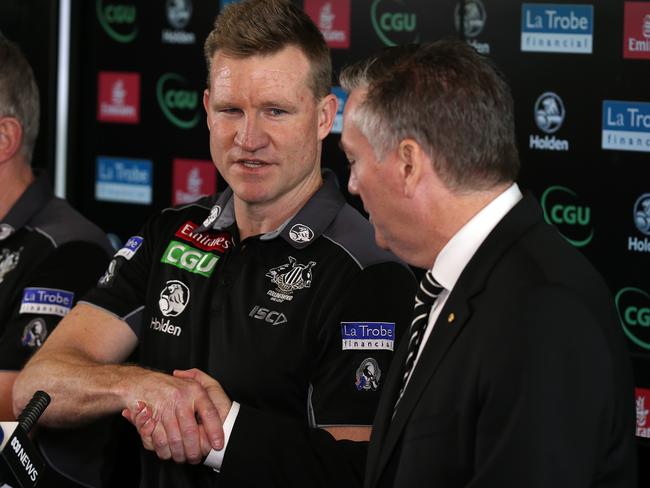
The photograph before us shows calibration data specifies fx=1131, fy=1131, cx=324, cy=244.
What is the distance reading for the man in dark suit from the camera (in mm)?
1497

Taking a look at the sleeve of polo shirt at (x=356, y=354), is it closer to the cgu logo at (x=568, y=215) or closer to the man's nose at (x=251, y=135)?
the man's nose at (x=251, y=135)

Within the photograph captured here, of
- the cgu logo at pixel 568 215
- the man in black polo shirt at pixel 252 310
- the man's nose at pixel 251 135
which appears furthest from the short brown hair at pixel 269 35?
the cgu logo at pixel 568 215

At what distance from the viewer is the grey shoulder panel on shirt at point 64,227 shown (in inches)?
111

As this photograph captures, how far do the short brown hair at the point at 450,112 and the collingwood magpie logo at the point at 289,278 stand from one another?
0.55m

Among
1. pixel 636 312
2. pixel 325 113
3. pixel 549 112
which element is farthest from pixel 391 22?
pixel 325 113

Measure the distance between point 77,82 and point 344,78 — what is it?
2939 mm

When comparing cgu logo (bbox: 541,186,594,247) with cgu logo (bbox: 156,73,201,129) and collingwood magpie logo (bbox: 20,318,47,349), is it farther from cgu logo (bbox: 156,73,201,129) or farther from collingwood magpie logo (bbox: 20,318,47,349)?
collingwood magpie logo (bbox: 20,318,47,349)

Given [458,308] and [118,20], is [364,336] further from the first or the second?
[118,20]

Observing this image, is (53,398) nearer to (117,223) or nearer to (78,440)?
(78,440)

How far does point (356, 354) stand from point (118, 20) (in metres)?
2.84

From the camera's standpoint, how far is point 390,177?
1747mm

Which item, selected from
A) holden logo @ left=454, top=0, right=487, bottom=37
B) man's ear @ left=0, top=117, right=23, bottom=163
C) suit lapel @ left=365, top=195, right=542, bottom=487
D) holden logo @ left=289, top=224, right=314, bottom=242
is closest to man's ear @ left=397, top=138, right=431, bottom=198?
suit lapel @ left=365, top=195, right=542, bottom=487

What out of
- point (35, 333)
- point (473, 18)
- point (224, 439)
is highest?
point (473, 18)

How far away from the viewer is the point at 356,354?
2129 millimetres
